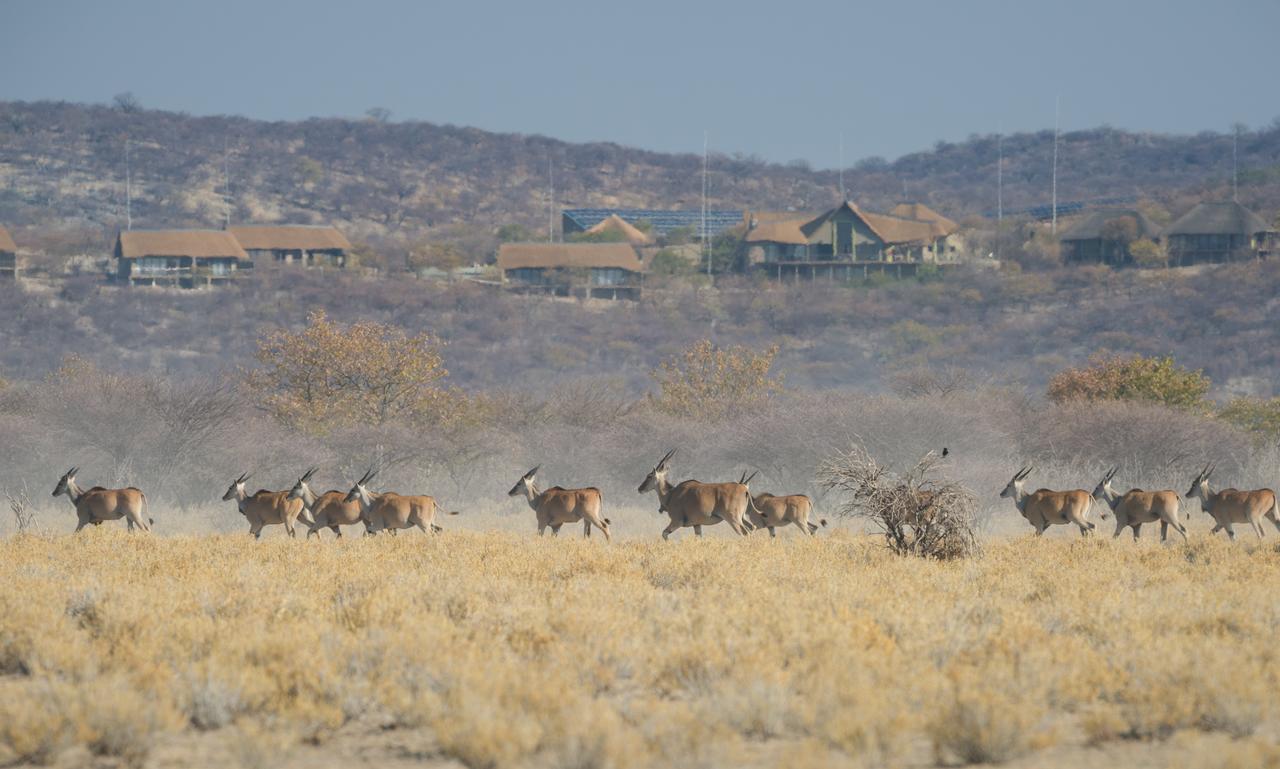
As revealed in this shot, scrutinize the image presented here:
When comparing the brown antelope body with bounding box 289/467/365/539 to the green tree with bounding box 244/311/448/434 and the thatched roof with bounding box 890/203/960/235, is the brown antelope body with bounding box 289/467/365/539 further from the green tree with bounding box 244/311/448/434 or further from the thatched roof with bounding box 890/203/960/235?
the thatched roof with bounding box 890/203/960/235

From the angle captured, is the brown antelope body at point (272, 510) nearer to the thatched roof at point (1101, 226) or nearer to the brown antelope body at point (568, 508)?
the brown antelope body at point (568, 508)

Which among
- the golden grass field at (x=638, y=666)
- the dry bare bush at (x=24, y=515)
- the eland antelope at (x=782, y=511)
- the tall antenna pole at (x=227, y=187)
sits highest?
the tall antenna pole at (x=227, y=187)

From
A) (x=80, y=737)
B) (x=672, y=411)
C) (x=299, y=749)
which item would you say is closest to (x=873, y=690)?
(x=299, y=749)

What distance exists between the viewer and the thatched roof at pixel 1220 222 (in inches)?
4016

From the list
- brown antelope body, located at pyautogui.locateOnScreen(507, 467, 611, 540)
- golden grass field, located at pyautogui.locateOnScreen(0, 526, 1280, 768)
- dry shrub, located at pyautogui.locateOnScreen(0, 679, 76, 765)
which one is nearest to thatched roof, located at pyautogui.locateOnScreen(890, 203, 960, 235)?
brown antelope body, located at pyautogui.locateOnScreen(507, 467, 611, 540)

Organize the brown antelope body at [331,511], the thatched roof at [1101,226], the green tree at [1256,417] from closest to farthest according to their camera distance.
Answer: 1. the brown antelope body at [331,511]
2. the green tree at [1256,417]
3. the thatched roof at [1101,226]

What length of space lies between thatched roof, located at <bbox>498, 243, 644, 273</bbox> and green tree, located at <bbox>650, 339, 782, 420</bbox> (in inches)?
2144

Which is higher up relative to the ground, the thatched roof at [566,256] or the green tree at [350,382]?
the thatched roof at [566,256]

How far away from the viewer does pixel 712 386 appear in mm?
50188

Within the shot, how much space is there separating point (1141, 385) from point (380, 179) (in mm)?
128465

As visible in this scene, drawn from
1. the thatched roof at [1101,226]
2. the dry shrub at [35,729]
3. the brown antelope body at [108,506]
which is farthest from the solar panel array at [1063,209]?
the dry shrub at [35,729]

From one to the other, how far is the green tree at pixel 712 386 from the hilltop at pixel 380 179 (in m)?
77.3

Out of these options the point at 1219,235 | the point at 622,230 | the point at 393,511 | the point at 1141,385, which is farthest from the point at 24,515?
the point at 622,230

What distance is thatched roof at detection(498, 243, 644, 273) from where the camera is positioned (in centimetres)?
10675
